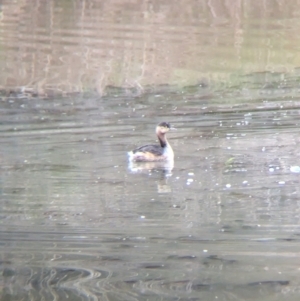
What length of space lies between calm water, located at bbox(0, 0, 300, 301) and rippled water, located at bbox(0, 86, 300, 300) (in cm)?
2

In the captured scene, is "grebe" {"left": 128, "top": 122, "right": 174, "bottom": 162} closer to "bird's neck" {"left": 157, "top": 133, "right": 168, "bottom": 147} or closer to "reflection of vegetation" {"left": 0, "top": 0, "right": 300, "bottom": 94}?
"bird's neck" {"left": 157, "top": 133, "right": 168, "bottom": 147}

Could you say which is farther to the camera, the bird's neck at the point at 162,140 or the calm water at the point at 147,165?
the bird's neck at the point at 162,140

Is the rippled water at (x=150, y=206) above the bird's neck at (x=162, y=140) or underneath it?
underneath

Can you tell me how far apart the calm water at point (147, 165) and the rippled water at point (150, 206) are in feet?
0.07

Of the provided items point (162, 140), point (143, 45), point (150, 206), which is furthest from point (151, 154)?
point (143, 45)

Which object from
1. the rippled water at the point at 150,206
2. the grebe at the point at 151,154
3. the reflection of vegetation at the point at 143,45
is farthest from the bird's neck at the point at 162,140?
the reflection of vegetation at the point at 143,45

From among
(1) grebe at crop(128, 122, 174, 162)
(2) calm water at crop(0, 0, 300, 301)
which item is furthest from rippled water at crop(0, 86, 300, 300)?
(1) grebe at crop(128, 122, 174, 162)

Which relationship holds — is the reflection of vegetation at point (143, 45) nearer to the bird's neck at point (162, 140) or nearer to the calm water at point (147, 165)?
the calm water at point (147, 165)

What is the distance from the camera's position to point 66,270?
6793 millimetres

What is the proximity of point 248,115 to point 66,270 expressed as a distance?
24.5 ft

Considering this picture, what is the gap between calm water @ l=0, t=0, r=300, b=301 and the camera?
22.0 feet

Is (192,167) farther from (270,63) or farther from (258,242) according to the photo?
(270,63)

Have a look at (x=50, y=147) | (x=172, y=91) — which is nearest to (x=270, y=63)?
(x=172, y=91)

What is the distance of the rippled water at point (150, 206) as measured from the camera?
649cm
